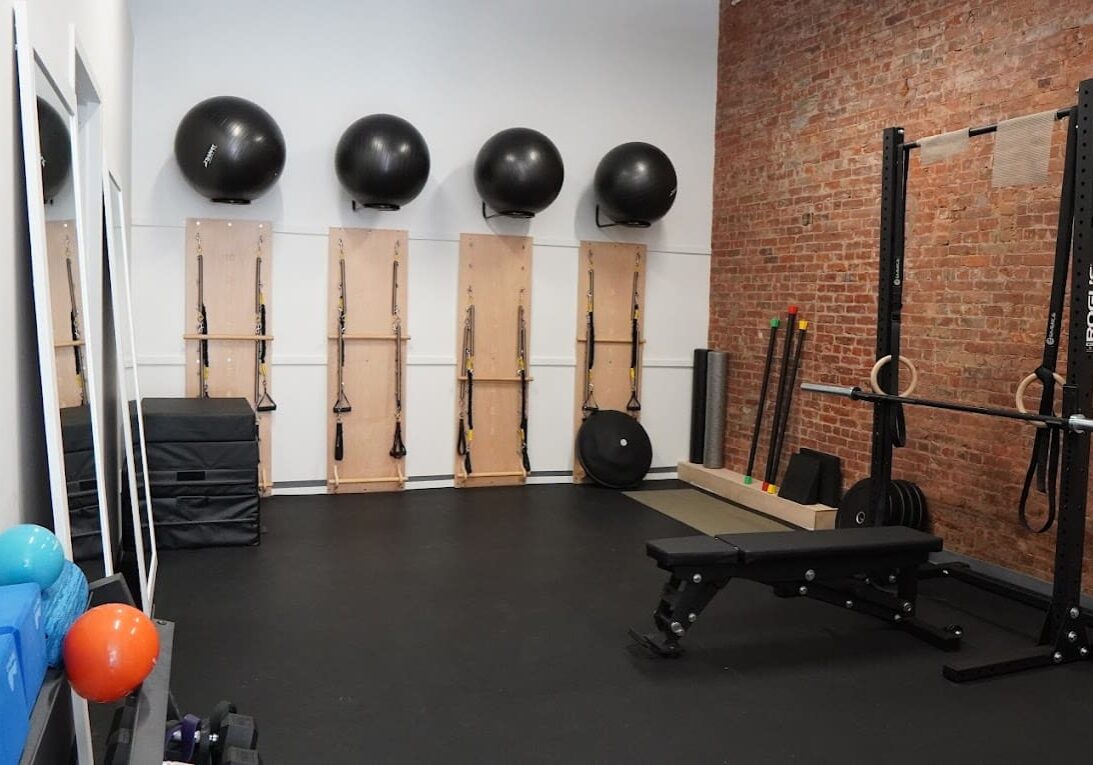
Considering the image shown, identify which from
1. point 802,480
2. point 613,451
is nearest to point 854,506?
point 802,480

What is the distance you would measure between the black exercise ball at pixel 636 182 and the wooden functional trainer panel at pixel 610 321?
511mm

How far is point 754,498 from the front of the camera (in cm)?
622

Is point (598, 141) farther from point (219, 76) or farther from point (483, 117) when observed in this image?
point (219, 76)

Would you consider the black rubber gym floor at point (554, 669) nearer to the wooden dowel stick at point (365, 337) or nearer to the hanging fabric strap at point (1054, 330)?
the hanging fabric strap at point (1054, 330)

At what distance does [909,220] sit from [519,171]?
2385 millimetres

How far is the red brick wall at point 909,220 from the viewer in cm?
452

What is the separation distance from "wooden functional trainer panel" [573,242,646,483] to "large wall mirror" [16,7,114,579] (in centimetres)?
419

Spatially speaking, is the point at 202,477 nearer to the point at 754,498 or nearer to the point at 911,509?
the point at 754,498

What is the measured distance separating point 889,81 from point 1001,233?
1319 mm

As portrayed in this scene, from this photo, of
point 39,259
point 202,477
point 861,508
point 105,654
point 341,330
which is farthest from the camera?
point 341,330

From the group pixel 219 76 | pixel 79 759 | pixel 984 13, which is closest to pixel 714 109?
pixel 984 13

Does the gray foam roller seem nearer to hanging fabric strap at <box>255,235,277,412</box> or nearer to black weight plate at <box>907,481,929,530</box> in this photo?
black weight plate at <box>907,481,929,530</box>

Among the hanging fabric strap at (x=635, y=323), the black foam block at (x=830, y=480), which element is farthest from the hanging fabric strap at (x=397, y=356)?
the black foam block at (x=830, y=480)

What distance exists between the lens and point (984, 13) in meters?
4.76
